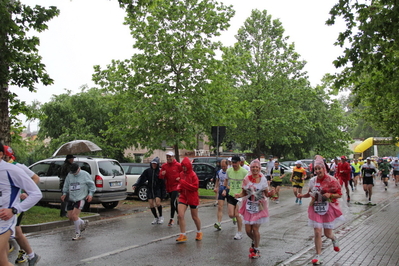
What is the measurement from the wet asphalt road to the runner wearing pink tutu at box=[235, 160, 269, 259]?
399 millimetres

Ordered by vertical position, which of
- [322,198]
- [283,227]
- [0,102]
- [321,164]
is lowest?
[283,227]

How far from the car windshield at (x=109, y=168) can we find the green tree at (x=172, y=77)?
179 inches

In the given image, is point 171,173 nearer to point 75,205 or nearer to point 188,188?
point 188,188

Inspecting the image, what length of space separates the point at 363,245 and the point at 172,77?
42.5 feet

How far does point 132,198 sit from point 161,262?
11696 mm

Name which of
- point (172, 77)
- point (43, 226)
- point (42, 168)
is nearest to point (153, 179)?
point (43, 226)

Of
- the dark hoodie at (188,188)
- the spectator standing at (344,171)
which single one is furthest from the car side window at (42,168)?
the spectator standing at (344,171)

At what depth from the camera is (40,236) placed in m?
9.70

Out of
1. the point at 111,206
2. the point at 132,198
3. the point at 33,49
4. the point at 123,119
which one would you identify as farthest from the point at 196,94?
the point at 33,49

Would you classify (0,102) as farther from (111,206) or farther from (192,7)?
(192,7)

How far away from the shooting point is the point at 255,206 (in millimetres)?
7305

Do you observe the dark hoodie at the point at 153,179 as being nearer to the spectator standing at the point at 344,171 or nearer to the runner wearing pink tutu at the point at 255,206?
the runner wearing pink tutu at the point at 255,206

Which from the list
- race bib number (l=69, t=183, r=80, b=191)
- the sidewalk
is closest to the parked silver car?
race bib number (l=69, t=183, r=80, b=191)

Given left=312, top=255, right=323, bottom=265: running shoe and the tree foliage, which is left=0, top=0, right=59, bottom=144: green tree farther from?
the tree foliage
